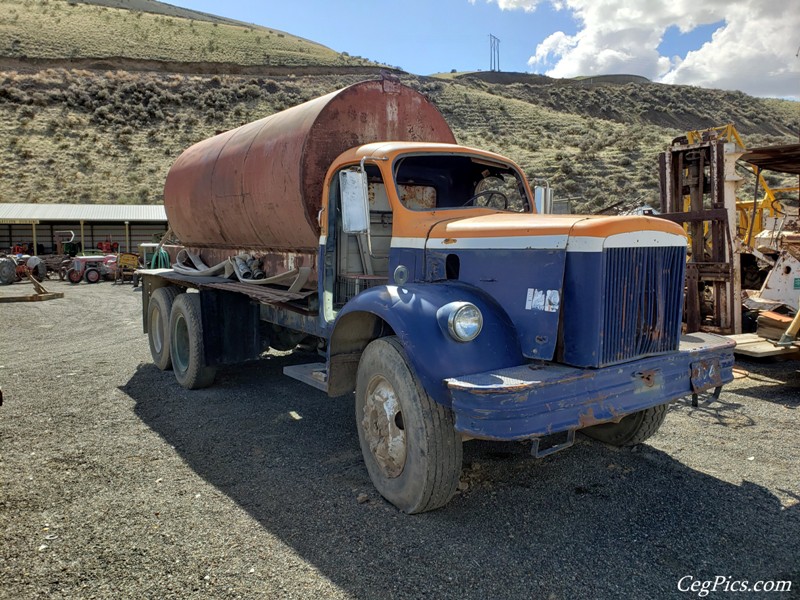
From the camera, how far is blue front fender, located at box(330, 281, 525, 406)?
3.56 meters

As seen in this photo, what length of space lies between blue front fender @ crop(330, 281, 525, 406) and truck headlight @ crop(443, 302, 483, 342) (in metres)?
0.06

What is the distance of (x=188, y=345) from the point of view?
742 centimetres

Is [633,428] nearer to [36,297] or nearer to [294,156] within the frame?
[294,156]

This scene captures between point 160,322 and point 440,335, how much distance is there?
574 cm

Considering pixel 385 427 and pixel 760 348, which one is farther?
pixel 760 348

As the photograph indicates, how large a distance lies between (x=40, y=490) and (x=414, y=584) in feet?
9.27

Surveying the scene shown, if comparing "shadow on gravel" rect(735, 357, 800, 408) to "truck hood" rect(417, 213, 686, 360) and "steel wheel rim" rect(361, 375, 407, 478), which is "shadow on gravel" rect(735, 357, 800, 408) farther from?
"steel wheel rim" rect(361, 375, 407, 478)

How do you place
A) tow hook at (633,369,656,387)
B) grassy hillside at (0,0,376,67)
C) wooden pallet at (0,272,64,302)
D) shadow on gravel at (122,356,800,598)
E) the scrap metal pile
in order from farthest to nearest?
1. grassy hillside at (0,0,376,67)
2. wooden pallet at (0,272,64,302)
3. the scrap metal pile
4. tow hook at (633,369,656,387)
5. shadow on gravel at (122,356,800,598)

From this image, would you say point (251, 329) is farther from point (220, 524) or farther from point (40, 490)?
point (220, 524)

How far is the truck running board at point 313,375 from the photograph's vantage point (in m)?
4.81

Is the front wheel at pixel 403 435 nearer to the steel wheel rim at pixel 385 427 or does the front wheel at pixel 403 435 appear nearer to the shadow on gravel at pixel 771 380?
the steel wheel rim at pixel 385 427

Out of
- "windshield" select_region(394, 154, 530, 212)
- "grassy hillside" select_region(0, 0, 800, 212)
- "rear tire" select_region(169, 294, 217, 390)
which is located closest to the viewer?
"windshield" select_region(394, 154, 530, 212)

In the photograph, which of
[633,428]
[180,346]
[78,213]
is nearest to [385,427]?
[633,428]

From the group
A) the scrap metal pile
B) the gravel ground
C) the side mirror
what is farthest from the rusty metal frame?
the side mirror
